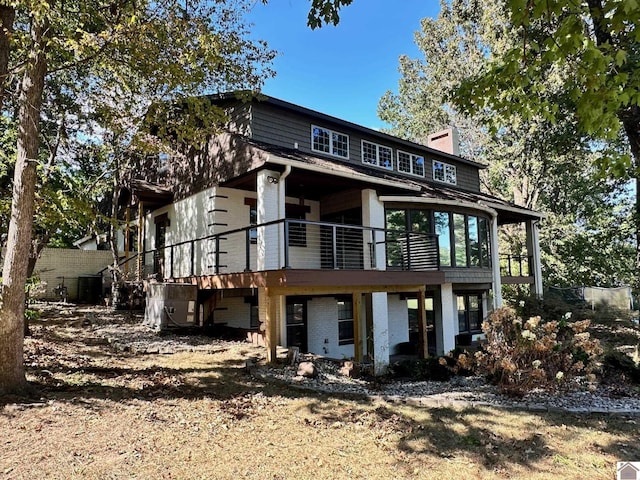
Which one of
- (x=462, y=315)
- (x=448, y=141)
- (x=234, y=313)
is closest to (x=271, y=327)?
(x=234, y=313)

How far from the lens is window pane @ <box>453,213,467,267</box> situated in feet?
48.4

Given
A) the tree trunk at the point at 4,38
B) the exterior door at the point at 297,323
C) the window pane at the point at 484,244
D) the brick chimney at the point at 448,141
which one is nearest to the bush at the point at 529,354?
the exterior door at the point at 297,323

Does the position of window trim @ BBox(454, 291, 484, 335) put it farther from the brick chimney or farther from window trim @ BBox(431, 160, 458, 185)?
the brick chimney

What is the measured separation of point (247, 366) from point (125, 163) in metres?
11.8

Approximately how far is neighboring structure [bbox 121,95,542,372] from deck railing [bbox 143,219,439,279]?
0.04 metres

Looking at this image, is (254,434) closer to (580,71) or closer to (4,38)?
(580,71)

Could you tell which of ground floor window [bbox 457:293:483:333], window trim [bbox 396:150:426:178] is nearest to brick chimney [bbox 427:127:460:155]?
window trim [bbox 396:150:426:178]

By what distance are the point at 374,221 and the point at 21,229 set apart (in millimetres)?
8720

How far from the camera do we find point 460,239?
14.9 meters

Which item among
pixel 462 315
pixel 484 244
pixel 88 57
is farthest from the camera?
pixel 462 315

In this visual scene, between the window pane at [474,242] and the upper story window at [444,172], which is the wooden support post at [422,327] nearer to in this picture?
the window pane at [474,242]

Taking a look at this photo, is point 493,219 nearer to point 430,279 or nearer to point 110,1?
point 430,279

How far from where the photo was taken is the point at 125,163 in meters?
17.0

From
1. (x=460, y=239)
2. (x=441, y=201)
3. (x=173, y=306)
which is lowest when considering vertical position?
(x=173, y=306)
